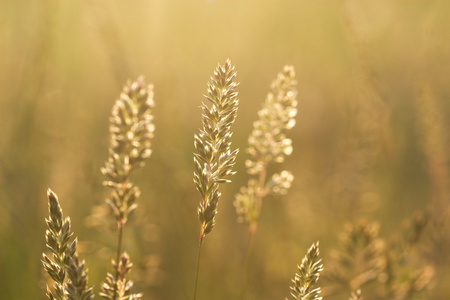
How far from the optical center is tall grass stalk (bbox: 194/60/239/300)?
1195 mm

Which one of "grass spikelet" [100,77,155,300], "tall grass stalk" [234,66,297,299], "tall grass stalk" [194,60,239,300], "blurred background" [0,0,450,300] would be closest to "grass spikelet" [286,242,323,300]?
"tall grass stalk" [194,60,239,300]

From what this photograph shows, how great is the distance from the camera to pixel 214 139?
121 centimetres

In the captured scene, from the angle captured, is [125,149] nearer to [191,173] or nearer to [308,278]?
[308,278]

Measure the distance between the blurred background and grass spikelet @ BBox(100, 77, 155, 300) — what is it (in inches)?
27.9

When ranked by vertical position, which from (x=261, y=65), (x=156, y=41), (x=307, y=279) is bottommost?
(x=307, y=279)

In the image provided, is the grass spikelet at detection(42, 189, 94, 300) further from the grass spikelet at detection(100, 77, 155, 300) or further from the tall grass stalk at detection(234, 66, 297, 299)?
the tall grass stalk at detection(234, 66, 297, 299)

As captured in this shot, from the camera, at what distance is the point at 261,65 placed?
274 inches

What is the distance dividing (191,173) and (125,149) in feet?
9.28

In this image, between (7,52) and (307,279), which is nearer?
(307,279)

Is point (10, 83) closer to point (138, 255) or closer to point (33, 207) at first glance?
point (33, 207)

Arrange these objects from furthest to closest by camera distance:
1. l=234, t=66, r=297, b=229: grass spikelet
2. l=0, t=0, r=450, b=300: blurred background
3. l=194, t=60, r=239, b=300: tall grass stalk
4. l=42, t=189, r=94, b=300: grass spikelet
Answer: l=0, t=0, r=450, b=300: blurred background
l=234, t=66, r=297, b=229: grass spikelet
l=194, t=60, r=239, b=300: tall grass stalk
l=42, t=189, r=94, b=300: grass spikelet

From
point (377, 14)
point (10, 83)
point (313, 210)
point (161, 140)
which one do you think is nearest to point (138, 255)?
point (161, 140)

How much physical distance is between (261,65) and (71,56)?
2.52 metres

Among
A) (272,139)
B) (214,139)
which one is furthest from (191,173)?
(214,139)
